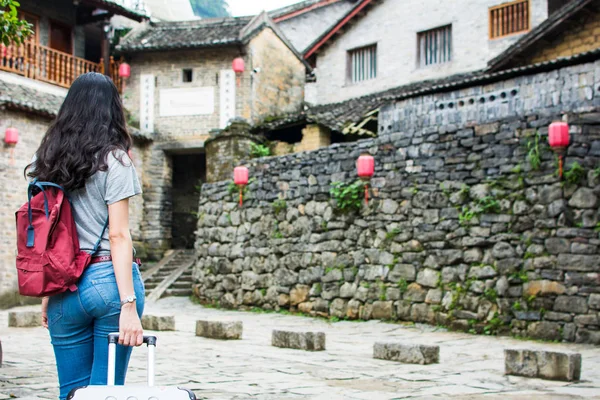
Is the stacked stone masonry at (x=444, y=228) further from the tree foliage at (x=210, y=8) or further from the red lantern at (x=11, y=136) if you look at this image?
the tree foliage at (x=210, y=8)

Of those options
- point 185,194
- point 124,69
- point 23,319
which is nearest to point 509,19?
point 124,69

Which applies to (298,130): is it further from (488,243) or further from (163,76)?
(488,243)

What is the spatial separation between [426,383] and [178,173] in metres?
15.4

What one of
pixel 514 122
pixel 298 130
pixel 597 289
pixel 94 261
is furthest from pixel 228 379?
pixel 298 130

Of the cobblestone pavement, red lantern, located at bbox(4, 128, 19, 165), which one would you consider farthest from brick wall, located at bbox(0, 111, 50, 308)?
the cobblestone pavement

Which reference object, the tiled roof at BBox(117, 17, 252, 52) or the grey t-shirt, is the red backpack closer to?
the grey t-shirt

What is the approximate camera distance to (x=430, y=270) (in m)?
10.0

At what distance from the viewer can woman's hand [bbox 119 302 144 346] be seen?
97.8 inches

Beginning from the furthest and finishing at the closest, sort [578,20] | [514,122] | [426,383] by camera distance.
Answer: [578,20], [514,122], [426,383]

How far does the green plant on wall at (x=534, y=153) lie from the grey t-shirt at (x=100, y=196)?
23.6ft

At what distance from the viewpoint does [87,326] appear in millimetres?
2574

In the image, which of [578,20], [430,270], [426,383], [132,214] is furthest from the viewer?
[132,214]

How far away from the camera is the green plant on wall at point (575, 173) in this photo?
28.0ft

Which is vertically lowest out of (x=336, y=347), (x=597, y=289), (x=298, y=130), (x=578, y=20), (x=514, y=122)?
(x=336, y=347)
